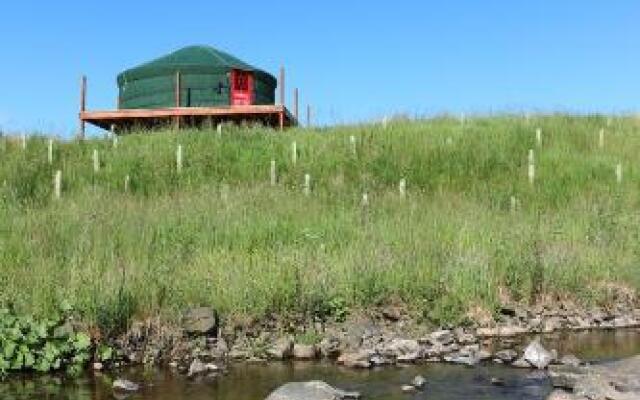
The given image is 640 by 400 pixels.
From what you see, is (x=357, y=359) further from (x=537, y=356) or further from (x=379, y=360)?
(x=537, y=356)

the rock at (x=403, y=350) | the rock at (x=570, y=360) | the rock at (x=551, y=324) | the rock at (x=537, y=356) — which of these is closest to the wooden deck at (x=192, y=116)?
the rock at (x=551, y=324)

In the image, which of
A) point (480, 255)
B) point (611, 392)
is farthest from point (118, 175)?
point (611, 392)

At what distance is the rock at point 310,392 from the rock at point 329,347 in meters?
2.44

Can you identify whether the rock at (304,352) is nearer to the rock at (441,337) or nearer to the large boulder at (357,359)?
the large boulder at (357,359)

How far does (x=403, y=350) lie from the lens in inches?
458

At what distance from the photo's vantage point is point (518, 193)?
23719mm

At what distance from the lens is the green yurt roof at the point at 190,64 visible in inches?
1452

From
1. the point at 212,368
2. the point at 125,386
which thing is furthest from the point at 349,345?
the point at 125,386

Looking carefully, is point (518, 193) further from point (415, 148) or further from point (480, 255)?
point (480, 255)

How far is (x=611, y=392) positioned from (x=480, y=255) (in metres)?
6.00

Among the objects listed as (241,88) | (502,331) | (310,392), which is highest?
(241,88)

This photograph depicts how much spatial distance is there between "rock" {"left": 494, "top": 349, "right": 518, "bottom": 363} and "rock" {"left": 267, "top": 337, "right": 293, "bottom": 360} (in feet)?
8.42

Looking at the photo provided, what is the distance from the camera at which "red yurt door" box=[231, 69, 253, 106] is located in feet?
121

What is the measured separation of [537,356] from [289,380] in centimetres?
303
